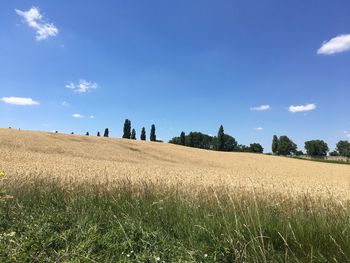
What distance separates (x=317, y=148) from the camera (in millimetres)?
172500

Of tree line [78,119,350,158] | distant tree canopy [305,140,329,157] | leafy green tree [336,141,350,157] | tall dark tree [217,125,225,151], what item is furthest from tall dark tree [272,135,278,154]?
leafy green tree [336,141,350,157]

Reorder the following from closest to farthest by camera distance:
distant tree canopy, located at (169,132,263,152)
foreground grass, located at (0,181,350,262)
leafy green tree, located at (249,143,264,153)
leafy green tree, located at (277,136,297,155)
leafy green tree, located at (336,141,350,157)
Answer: foreground grass, located at (0,181,350,262) < distant tree canopy, located at (169,132,263,152) < leafy green tree, located at (249,143,264,153) < leafy green tree, located at (277,136,297,155) < leafy green tree, located at (336,141,350,157)

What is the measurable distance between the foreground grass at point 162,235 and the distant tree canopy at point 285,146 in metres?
157

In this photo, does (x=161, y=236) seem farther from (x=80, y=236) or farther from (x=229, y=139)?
(x=229, y=139)

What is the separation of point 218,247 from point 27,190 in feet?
18.7

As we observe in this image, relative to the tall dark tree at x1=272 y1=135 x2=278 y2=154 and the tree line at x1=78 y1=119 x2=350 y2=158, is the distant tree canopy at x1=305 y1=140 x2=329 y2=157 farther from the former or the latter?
the tall dark tree at x1=272 y1=135 x2=278 y2=154

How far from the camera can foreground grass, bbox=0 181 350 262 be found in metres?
4.25

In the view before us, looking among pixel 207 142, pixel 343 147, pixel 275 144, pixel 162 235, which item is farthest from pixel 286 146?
pixel 162 235

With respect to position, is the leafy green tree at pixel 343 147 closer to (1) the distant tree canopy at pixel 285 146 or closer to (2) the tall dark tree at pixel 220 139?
(1) the distant tree canopy at pixel 285 146

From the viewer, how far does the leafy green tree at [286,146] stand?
160 meters

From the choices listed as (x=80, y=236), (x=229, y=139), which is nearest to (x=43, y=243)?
(x=80, y=236)

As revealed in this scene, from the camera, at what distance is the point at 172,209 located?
248 inches

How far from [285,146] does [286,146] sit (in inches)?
35.1

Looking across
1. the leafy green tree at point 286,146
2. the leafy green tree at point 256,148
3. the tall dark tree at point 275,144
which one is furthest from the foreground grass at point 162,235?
the leafy green tree at point 286,146
